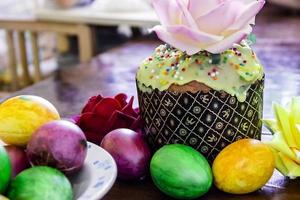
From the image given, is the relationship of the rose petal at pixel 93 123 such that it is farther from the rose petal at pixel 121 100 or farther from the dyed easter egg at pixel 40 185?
the dyed easter egg at pixel 40 185

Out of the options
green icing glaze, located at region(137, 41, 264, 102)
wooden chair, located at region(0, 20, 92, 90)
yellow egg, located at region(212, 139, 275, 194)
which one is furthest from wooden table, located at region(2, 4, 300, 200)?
Answer: wooden chair, located at region(0, 20, 92, 90)

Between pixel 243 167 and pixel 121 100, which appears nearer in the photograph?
pixel 243 167

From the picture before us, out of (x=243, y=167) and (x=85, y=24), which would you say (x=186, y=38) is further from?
(x=85, y=24)

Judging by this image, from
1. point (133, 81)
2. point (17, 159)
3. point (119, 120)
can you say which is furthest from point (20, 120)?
point (133, 81)

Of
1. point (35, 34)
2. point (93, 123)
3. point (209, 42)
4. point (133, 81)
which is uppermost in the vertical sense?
point (209, 42)

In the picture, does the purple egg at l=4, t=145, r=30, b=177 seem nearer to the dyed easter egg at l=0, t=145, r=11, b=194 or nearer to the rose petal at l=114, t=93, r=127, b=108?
the dyed easter egg at l=0, t=145, r=11, b=194

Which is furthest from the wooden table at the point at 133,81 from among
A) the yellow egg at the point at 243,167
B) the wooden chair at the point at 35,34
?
the wooden chair at the point at 35,34

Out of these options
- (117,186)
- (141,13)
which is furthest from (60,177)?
(141,13)
